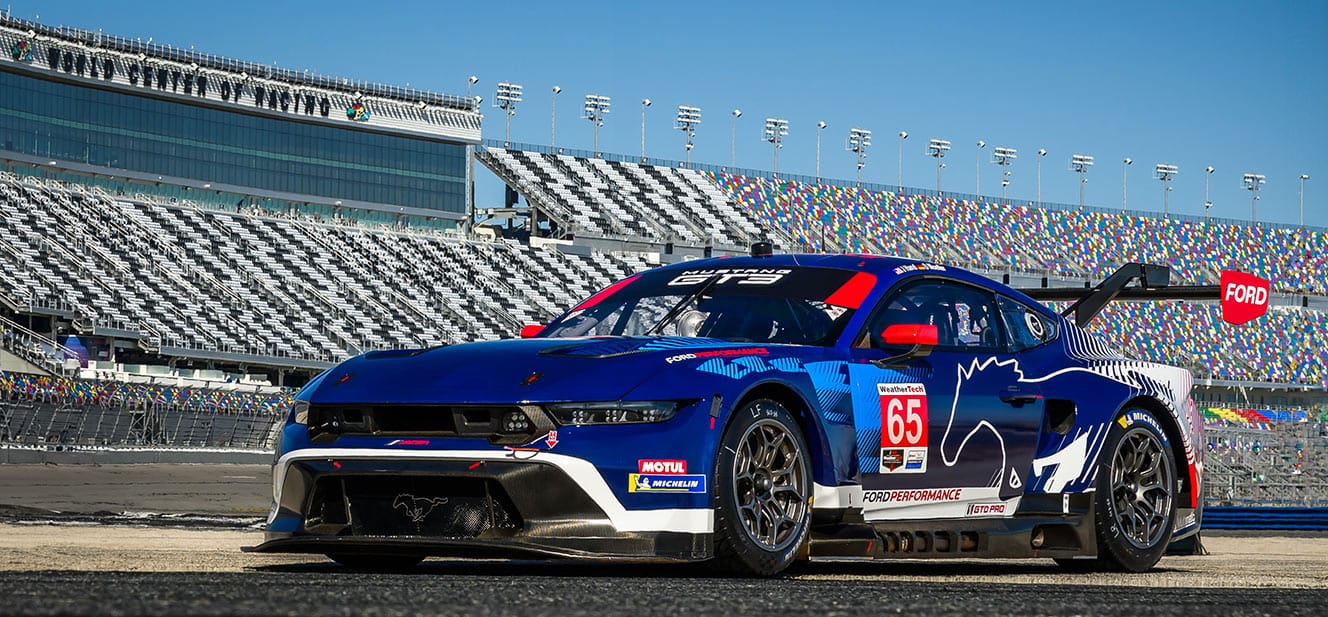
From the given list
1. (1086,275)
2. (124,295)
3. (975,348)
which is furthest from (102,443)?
(1086,275)

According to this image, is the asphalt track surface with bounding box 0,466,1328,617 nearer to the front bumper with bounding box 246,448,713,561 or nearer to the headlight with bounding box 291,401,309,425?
the front bumper with bounding box 246,448,713,561

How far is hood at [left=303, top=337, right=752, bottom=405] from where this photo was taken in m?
5.99

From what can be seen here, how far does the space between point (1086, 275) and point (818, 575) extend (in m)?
73.2

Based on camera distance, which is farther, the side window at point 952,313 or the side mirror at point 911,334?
the side window at point 952,313

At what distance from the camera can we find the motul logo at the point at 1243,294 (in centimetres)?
934

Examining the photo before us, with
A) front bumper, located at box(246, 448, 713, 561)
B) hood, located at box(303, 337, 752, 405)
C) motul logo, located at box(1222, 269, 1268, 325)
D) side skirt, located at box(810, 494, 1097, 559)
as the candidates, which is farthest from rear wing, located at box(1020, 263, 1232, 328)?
front bumper, located at box(246, 448, 713, 561)

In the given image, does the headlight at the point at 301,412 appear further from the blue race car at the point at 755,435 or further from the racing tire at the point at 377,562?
the racing tire at the point at 377,562

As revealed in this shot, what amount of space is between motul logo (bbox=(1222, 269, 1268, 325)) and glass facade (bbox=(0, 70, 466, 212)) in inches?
2083

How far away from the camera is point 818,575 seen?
21.8ft

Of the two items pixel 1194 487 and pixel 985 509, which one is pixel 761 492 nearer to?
pixel 985 509

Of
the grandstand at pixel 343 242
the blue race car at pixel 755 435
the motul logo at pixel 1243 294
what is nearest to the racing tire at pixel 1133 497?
the blue race car at pixel 755 435

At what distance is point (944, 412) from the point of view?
7.08 metres

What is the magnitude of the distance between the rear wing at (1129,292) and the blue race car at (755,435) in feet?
2.26

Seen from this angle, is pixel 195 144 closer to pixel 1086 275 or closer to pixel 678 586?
pixel 1086 275
